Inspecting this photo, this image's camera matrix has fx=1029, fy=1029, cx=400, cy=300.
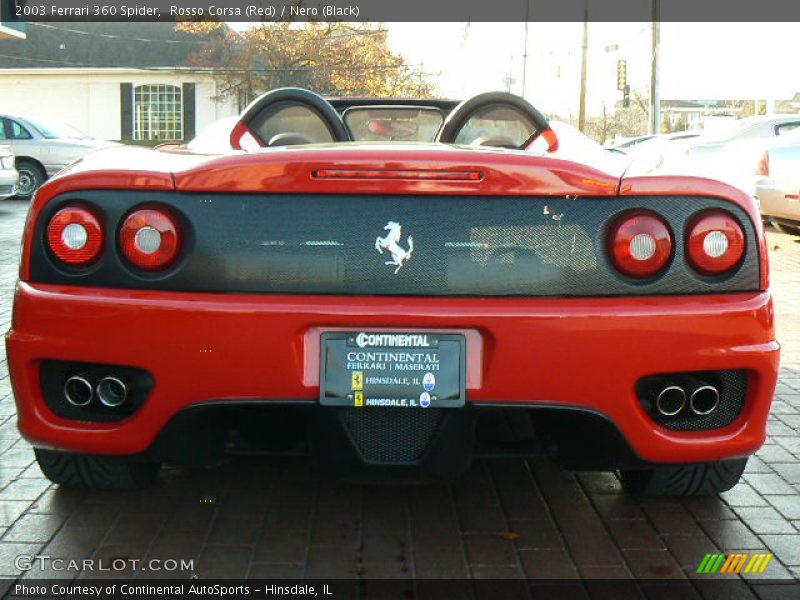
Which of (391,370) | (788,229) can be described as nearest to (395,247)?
(391,370)

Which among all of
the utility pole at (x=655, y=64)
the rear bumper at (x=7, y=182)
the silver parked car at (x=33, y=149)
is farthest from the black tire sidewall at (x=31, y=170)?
the utility pole at (x=655, y=64)

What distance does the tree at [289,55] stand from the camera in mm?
37844

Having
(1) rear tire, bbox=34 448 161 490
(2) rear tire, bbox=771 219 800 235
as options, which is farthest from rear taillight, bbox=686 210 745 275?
(2) rear tire, bbox=771 219 800 235

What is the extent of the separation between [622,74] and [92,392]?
43348 mm

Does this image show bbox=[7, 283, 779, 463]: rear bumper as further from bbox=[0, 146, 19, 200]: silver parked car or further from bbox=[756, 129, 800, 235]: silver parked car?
bbox=[0, 146, 19, 200]: silver parked car

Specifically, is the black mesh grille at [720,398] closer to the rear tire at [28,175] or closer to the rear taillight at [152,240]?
the rear taillight at [152,240]

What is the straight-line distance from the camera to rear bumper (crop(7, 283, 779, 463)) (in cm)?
264

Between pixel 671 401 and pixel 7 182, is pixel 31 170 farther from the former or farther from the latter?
pixel 671 401

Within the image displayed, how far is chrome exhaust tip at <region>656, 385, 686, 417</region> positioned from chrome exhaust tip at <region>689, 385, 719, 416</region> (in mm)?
31

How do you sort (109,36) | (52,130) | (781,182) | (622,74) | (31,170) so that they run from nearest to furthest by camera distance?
(781,182)
(31,170)
(52,130)
(109,36)
(622,74)

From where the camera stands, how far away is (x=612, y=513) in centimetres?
330

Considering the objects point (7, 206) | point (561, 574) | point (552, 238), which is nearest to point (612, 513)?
point (561, 574)

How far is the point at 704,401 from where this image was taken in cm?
283

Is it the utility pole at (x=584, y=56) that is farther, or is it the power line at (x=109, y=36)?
the power line at (x=109, y=36)
